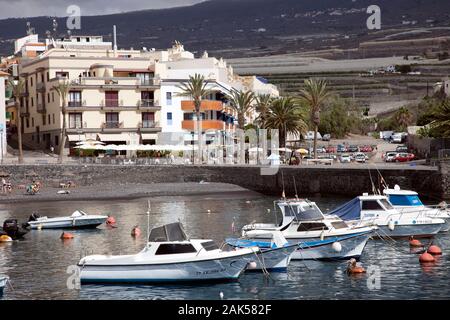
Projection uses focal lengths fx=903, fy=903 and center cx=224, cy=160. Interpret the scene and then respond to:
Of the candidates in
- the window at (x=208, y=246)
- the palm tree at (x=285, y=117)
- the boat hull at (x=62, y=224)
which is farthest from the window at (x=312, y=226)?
the palm tree at (x=285, y=117)

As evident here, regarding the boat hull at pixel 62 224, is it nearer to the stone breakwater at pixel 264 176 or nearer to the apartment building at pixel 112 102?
the stone breakwater at pixel 264 176

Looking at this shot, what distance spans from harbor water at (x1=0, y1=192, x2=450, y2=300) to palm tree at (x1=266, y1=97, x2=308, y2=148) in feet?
164

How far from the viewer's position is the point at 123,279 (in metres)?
42.3

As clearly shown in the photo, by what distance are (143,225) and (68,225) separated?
5647mm

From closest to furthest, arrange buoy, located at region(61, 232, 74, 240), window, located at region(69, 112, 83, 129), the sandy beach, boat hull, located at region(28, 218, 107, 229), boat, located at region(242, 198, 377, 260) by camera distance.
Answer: boat, located at region(242, 198, 377, 260), buoy, located at region(61, 232, 74, 240), boat hull, located at region(28, 218, 107, 229), the sandy beach, window, located at region(69, 112, 83, 129)

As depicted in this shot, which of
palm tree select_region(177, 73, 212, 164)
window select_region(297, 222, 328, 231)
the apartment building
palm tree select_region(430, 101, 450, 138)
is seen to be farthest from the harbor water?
the apartment building

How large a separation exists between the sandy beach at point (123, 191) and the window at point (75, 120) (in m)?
23.6

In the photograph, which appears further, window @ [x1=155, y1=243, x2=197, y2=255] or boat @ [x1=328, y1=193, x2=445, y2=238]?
boat @ [x1=328, y1=193, x2=445, y2=238]

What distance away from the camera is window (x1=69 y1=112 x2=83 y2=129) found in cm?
12681

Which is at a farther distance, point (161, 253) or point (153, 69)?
point (153, 69)

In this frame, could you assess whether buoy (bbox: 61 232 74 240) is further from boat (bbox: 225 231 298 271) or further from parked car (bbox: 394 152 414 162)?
parked car (bbox: 394 152 414 162)

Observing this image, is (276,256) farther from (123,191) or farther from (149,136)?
(149,136)

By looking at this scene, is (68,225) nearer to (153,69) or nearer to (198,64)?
(153,69)
